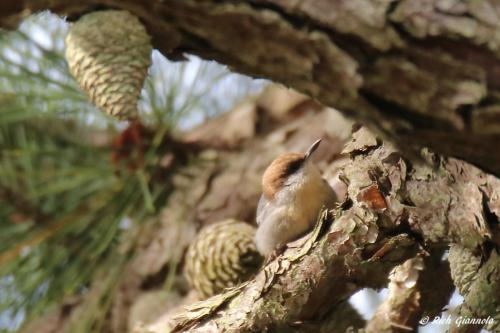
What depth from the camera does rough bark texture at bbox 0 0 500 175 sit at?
2.48 feet

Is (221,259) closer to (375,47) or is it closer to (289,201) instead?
(289,201)

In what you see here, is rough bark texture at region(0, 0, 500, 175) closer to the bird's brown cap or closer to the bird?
the bird

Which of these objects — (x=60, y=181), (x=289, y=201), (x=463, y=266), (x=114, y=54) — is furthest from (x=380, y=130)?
(x=60, y=181)

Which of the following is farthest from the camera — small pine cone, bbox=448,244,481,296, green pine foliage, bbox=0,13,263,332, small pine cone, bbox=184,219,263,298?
green pine foliage, bbox=0,13,263,332

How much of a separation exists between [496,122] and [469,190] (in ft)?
1.22

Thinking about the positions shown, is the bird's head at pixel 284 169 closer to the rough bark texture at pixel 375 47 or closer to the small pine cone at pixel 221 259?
the small pine cone at pixel 221 259

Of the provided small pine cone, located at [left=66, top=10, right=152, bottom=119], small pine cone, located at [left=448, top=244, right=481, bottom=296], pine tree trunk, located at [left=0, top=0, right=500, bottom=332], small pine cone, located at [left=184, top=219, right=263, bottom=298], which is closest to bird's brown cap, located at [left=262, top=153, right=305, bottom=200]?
small pine cone, located at [left=184, top=219, right=263, bottom=298]

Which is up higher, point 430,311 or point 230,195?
point 230,195

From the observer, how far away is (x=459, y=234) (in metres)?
1.16

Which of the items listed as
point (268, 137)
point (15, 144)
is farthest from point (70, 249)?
point (268, 137)

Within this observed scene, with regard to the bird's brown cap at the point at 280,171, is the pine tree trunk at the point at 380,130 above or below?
below

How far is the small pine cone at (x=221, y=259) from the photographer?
1.82m

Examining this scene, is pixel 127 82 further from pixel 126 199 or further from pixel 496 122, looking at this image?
pixel 126 199

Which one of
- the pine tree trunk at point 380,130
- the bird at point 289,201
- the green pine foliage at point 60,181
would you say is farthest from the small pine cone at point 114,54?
the green pine foliage at point 60,181
